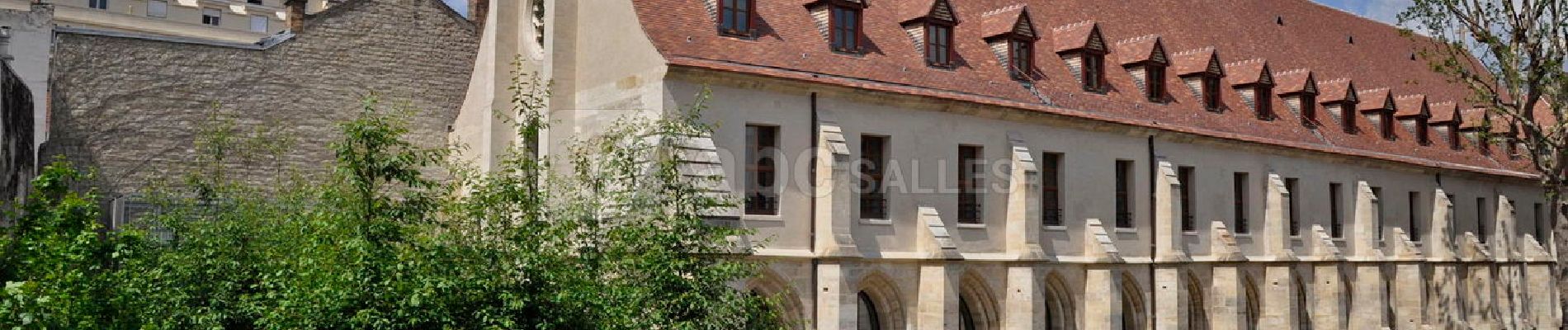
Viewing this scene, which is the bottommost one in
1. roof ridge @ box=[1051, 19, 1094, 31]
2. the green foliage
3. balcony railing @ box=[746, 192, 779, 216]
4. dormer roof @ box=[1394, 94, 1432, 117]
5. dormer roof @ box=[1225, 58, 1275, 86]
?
the green foliage

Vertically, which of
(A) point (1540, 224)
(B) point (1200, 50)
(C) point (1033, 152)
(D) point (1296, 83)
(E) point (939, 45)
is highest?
(B) point (1200, 50)

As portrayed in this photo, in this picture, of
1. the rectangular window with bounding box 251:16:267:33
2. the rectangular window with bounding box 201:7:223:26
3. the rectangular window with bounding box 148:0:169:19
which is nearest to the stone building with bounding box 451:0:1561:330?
the rectangular window with bounding box 148:0:169:19

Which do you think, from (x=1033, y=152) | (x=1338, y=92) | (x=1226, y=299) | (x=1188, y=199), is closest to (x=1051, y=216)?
(x=1033, y=152)

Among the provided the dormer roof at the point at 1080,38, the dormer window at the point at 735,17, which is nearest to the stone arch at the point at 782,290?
the dormer window at the point at 735,17

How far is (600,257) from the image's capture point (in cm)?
1809

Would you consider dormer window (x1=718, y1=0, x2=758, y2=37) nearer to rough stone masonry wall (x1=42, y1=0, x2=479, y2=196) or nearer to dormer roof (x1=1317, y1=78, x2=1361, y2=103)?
rough stone masonry wall (x1=42, y1=0, x2=479, y2=196)

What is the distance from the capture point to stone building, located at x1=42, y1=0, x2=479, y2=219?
28781 millimetres

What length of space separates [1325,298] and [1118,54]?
391 inches

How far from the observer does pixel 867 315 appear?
95.8 ft

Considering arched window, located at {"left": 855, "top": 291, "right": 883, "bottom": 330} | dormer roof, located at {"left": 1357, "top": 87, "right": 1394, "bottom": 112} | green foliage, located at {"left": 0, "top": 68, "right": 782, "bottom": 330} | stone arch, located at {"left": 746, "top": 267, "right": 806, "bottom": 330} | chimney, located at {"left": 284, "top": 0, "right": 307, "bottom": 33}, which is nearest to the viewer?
green foliage, located at {"left": 0, "top": 68, "right": 782, "bottom": 330}

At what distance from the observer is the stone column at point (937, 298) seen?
2828cm

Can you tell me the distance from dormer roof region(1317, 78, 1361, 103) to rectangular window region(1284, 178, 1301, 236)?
3.52 m

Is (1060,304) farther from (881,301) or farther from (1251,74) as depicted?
(1251,74)

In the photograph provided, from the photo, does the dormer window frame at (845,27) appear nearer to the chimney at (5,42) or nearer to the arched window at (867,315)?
the arched window at (867,315)
